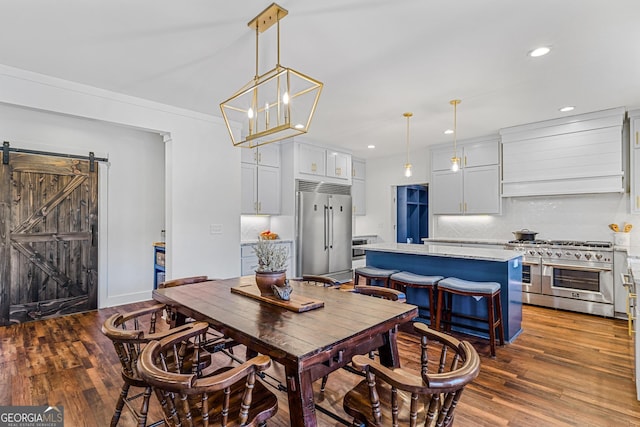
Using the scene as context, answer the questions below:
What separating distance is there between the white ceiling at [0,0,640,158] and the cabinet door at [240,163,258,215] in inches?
57.1

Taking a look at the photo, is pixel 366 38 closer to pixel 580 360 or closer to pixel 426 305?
pixel 426 305

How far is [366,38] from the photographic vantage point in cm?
246

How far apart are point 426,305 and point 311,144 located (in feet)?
10.9

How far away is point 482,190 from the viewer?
5.41 m

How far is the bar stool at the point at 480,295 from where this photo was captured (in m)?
2.98

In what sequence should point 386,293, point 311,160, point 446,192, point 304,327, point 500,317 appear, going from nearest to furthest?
point 304,327
point 386,293
point 500,317
point 311,160
point 446,192

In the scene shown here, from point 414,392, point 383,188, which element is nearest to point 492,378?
point 414,392

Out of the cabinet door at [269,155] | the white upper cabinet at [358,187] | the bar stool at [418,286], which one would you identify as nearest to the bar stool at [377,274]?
the bar stool at [418,286]

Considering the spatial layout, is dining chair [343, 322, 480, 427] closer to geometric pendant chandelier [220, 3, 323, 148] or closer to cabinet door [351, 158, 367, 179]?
geometric pendant chandelier [220, 3, 323, 148]

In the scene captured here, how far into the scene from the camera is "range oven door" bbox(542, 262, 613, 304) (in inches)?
157

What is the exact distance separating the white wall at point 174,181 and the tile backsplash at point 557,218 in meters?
4.12

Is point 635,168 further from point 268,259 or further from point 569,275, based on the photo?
point 268,259

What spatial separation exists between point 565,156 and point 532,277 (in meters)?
1.71

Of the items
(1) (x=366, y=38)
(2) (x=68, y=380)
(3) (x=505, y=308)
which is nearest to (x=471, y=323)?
(3) (x=505, y=308)
